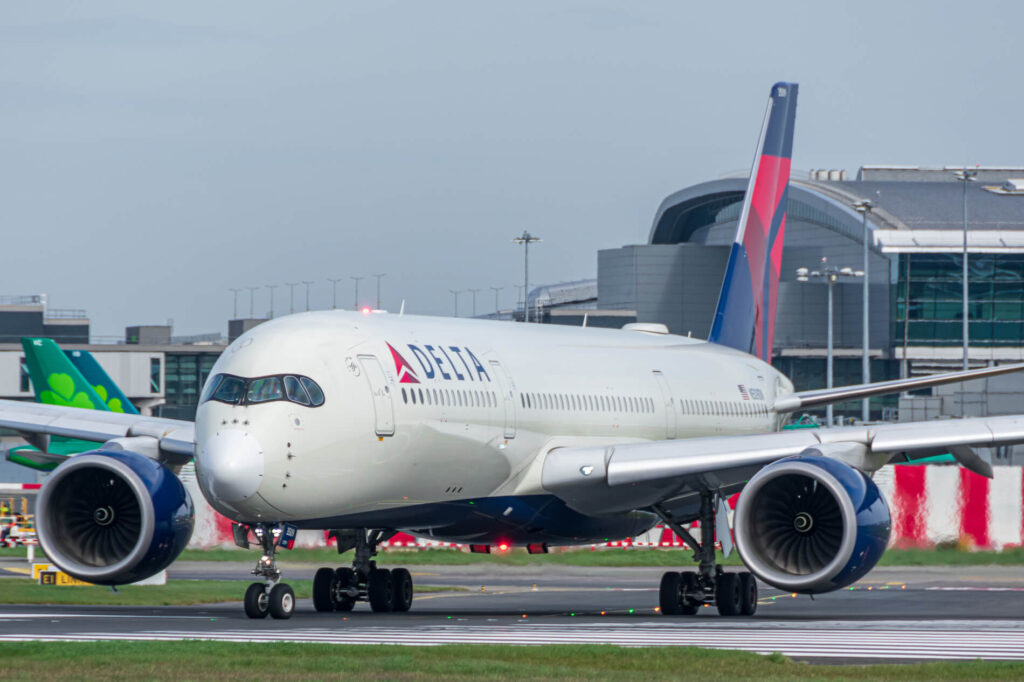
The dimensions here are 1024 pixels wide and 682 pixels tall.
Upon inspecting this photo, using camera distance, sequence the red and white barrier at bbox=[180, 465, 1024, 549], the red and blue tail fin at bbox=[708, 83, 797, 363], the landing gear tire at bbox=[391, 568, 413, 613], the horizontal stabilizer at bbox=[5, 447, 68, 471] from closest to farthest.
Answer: the landing gear tire at bbox=[391, 568, 413, 613]
the red and blue tail fin at bbox=[708, 83, 797, 363]
the red and white barrier at bbox=[180, 465, 1024, 549]
the horizontal stabilizer at bbox=[5, 447, 68, 471]

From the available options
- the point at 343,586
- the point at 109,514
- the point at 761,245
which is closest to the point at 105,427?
the point at 109,514

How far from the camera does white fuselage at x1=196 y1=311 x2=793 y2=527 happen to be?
1992cm

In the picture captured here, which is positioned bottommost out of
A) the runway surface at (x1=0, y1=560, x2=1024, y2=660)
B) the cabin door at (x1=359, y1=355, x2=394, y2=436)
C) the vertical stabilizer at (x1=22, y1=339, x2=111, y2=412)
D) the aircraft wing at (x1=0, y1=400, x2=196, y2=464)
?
the runway surface at (x1=0, y1=560, x2=1024, y2=660)

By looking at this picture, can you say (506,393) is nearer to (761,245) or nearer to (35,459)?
(761,245)

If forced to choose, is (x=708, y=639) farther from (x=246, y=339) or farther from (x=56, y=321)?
(x=56, y=321)

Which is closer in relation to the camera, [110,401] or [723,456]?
[723,456]

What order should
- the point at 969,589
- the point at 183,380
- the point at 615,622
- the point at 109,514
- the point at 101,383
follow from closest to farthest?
the point at 615,622 → the point at 109,514 → the point at 969,589 → the point at 101,383 → the point at 183,380

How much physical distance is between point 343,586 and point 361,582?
0.29m

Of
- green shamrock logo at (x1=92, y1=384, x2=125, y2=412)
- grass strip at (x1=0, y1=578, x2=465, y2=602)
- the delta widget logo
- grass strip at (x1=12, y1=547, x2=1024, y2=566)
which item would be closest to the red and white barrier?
grass strip at (x1=12, y1=547, x2=1024, y2=566)

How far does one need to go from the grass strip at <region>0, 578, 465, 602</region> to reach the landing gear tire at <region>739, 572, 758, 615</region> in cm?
768

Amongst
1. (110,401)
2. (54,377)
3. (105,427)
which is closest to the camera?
(105,427)

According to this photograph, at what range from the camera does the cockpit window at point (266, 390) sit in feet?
66.2

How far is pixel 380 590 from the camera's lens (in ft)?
81.3

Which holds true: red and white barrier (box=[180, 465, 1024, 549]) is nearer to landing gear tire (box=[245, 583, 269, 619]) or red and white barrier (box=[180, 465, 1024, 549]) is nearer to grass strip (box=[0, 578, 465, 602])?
grass strip (box=[0, 578, 465, 602])
